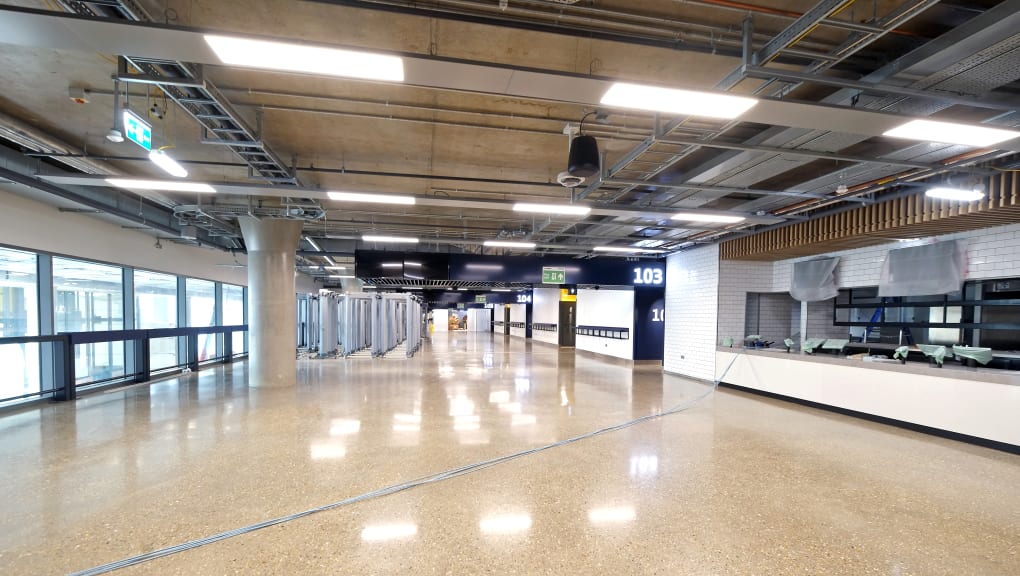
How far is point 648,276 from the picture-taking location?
39.5 ft

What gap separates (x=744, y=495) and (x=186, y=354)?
40.2 feet

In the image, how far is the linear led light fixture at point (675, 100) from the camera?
2.87m

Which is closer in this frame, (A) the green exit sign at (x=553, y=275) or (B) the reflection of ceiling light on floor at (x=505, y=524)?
(B) the reflection of ceiling light on floor at (x=505, y=524)

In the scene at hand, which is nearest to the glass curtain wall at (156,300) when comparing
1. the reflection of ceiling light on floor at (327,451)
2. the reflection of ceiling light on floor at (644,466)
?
the reflection of ceiling light on floor at (327,451)

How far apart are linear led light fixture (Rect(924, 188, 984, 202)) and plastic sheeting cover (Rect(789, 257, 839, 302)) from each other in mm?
3092

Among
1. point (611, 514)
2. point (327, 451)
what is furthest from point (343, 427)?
point (611, 514)

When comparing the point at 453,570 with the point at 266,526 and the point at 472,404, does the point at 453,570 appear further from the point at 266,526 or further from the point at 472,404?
the point at 472,404

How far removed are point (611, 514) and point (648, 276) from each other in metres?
9.73

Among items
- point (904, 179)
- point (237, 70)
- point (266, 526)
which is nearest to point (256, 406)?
point (266, 526)

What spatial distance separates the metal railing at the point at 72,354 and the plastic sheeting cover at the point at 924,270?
13690mm

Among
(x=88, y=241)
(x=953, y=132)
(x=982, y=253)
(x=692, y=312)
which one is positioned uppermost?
(x=953, y=132)

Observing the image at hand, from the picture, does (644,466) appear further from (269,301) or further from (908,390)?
(269,301)

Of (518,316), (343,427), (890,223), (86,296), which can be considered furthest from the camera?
(518,316)

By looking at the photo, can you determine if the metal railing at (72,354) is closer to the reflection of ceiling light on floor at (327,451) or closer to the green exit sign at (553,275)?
the reflection of ceiling light on floor at (327,451)
